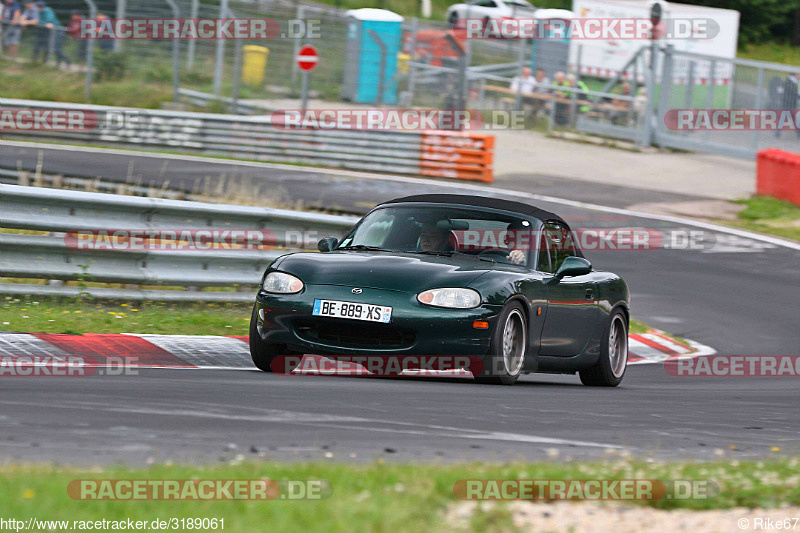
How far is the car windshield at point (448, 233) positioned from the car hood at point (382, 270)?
1.32ft

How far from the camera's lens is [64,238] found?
9992 mm

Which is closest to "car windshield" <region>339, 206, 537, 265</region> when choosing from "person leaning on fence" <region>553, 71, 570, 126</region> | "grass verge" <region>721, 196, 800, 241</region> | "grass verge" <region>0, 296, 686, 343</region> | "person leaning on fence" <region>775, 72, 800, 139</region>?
"grass verge" <region>0, 296, 686, 343</region>

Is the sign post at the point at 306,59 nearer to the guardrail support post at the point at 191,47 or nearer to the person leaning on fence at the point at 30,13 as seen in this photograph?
the guardrail support post at the point at 191,47

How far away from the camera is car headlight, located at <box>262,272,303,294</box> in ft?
26.3

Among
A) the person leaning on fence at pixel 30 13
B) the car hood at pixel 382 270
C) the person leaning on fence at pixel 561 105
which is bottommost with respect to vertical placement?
the car hood at pixel 382 270

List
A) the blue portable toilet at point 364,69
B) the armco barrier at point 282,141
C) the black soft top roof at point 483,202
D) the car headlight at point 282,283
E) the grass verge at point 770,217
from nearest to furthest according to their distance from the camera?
1. the car headlight at point 282,283
2. the black soft top roof at point 483,202
3. the grass verge at point 770,217
4. the armco barrier at point 282,141
5. the blue portable toilet at point 364,69

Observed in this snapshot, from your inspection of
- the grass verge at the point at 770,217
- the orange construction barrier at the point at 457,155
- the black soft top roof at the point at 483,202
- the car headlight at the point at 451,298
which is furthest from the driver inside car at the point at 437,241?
the orange construction barrier at the point at 457,155

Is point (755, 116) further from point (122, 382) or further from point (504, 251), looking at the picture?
point (122, 382)

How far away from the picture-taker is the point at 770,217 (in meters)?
22.3

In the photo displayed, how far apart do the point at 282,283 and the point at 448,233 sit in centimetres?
138

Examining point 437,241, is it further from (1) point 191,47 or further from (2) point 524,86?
(2) point 524,86

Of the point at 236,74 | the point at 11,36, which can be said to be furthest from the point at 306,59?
the point at 11,36

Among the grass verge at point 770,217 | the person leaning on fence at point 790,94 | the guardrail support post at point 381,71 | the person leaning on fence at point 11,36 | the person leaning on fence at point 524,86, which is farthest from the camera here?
the person leaning on fence at point 524,86

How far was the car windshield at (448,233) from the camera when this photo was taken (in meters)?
8.84
